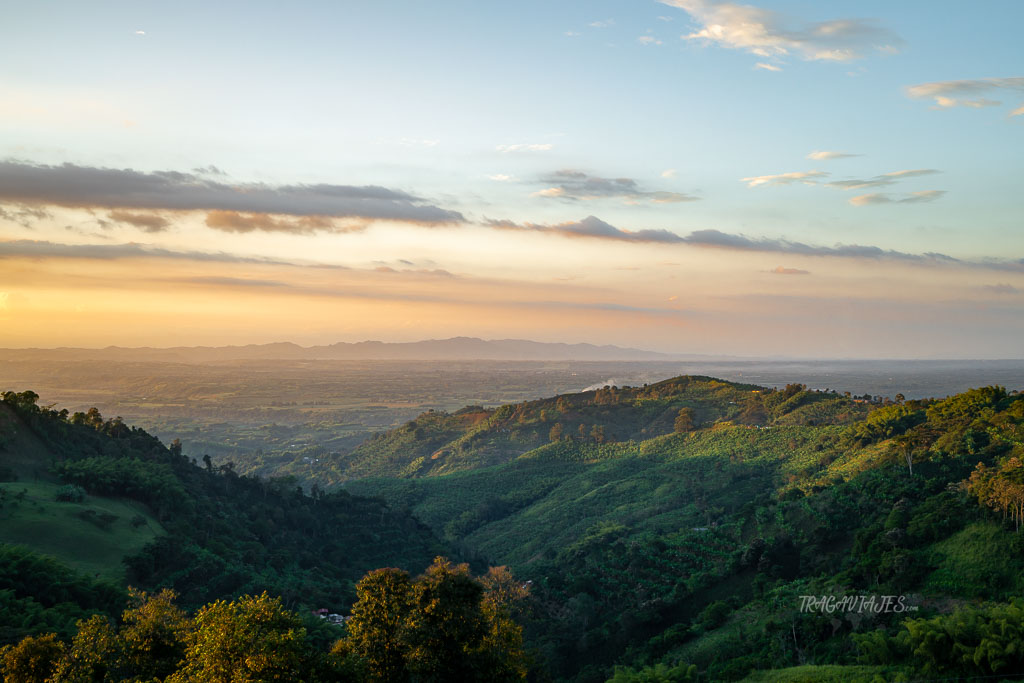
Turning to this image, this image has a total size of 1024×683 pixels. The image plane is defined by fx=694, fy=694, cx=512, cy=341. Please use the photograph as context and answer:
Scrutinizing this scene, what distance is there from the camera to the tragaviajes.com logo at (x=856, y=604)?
34031 millimetres

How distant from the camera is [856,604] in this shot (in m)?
35.2

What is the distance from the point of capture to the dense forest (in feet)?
81.1

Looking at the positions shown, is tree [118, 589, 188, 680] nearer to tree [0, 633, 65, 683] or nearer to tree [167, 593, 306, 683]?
tree [0, 633, 65, 683]

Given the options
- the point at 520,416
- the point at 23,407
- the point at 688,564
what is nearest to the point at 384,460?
the point at 520,416

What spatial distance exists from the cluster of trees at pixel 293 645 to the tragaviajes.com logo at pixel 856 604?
18852mm

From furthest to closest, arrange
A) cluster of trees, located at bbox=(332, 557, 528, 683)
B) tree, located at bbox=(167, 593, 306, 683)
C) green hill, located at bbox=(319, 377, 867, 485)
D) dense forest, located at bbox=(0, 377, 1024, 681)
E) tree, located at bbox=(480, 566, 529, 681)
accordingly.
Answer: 1. green hill, located at bbox=(319, 377, 867, 485)
2. dense forest, located at bbox=(0, 377, 1024, 681)
3. tree, located at bbox=(480, 566, 529, 681)
4. cluster of trees, located at bbox=(332, 557, 528, 683)
5. tree, located at bbox=(167, 593, 306, 683)

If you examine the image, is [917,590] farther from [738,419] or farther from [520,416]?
[520,416]

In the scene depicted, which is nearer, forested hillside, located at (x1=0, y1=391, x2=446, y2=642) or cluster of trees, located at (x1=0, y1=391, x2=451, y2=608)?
forested hillside, located at (x1=0, y1=391, x2=446, y2=642)

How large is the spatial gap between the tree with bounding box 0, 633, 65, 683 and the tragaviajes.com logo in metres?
33.6

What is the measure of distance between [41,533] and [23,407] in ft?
60.3

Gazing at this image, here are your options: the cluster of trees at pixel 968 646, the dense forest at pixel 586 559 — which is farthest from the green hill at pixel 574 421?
the cluster of trees at pixel 968 646

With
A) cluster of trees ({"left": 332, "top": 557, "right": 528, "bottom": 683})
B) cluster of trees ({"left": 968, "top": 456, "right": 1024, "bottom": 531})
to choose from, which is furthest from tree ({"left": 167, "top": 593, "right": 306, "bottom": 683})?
cluster of trees ({"left": 968, "top": 456, "right": 1024, "bottom": 531})

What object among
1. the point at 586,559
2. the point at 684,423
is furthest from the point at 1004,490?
the point at 684,423

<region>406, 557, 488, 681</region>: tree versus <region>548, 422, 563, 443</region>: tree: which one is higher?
<region>406, 557, 488, 681</region>: tree
